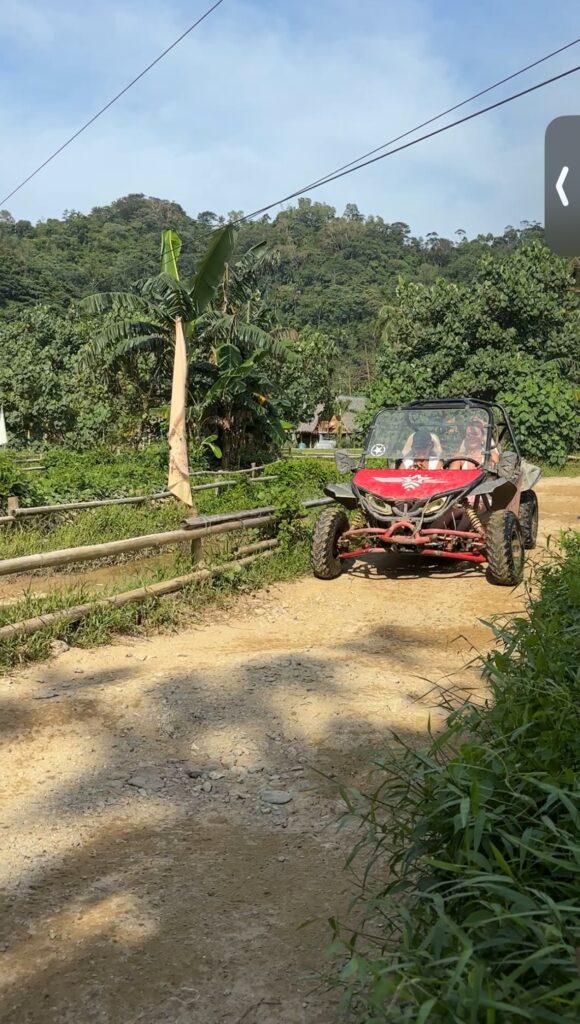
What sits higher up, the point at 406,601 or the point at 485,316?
the point at 485,316

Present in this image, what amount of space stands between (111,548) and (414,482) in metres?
3.05

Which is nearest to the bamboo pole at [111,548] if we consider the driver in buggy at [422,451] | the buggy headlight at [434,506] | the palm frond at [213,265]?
the driver in buggy at [422,451]

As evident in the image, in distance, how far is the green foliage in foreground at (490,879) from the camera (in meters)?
1.59

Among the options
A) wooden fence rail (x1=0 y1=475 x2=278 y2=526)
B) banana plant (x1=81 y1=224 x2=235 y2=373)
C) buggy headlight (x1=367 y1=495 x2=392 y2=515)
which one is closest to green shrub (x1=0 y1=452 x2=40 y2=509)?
wooden fence rail (x1=0 y1=475 x2=278 y2=526)

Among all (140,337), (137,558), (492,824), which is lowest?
(137,558)

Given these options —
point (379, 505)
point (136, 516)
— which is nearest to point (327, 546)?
point (379, 505)

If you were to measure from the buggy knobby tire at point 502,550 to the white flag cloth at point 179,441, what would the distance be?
605cm

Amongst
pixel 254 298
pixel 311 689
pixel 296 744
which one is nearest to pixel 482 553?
pixel 311 689

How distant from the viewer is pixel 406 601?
7652 millimetres

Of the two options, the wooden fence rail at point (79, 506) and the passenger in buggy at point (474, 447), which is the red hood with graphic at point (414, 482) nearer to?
the passenger in buggy at point (474, 447)

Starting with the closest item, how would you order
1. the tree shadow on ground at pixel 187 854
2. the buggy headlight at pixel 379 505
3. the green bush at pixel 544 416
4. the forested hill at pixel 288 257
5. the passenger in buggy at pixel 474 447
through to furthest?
the tree shadow on ground at pixel 187 854
the buggy headlight at pixel 379 505
the passenger in buggy at pixel 474 447
the green bush at pixel 544 416
the forested hill at pixel 288 257

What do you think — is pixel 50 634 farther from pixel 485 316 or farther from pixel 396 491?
pixel 485 316

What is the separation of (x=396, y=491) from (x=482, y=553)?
1069 mm

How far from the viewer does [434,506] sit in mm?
7824
